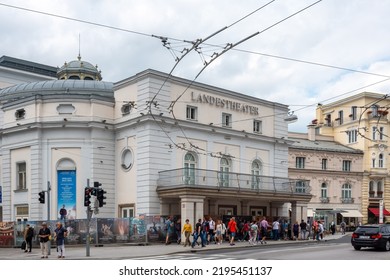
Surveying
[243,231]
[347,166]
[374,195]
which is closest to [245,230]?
[243,231]

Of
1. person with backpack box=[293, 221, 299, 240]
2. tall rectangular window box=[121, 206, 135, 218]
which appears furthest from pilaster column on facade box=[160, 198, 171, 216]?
person with backpack box=[293, 221, 299, 240]

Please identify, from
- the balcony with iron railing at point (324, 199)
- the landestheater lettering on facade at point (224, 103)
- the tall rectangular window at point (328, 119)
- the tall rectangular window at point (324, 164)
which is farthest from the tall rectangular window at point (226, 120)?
the tall rectangular window at point (328, 119)

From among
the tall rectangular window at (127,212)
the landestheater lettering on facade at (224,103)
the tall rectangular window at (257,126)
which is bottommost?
the tall rectangular window at (127,212)

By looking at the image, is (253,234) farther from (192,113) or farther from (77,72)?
(77,72)

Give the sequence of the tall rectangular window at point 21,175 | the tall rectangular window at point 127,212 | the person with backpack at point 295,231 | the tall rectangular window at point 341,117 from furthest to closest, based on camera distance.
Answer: the tall rectangular window at point 341,117 → the tall rectangular window at point 21,175 → the person with backpack at point 295,231 → the tall rectangular window at point 127,212

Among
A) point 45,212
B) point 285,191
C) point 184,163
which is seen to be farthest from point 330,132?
point 45,212

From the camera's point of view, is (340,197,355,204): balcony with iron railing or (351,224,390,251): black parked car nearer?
(351,224,390,251): black parked car

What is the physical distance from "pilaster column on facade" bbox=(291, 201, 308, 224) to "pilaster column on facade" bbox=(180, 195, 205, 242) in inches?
402

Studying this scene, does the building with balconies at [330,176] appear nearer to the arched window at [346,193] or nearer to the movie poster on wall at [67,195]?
the arched window at [346,193]

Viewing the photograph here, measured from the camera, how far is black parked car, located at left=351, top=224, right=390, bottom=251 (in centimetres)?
2656

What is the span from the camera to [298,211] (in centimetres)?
4291

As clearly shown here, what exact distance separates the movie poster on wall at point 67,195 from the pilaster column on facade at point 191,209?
26.2 feet

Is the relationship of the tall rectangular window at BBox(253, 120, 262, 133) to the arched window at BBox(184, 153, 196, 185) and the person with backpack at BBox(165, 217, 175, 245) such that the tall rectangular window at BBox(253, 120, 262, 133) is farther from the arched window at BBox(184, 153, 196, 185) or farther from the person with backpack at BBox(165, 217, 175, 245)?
the person with backpack at BBox(165, 217, 175, 245)

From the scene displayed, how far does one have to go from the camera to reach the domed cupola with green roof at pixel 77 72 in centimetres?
4938
